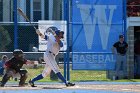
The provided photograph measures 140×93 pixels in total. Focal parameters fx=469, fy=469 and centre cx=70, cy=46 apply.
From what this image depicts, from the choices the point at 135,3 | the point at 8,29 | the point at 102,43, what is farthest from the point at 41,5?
the point at 102,43

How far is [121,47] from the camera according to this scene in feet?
63.4

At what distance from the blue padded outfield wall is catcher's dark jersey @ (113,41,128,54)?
0.98ft

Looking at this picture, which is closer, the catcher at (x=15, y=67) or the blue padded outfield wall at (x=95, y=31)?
the catcher at (x=15, y=67)

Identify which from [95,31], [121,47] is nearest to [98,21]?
[95,31]

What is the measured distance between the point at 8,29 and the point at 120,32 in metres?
5.22

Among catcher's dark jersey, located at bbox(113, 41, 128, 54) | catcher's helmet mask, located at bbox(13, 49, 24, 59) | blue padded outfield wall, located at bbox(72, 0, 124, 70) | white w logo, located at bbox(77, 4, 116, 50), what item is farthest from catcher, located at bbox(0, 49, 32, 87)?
catcher's dark jersey, located at bbox(113, 41, 128, 54)

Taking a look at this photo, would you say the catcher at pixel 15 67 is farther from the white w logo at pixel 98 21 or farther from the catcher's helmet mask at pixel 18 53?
the white w logo at pixel 98 21

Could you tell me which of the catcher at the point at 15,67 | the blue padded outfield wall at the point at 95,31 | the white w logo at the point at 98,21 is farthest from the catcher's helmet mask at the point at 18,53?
the white w logo at the point at 98,21

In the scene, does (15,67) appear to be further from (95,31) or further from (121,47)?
(121,47)

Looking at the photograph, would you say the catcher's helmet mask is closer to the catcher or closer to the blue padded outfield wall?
the catcher

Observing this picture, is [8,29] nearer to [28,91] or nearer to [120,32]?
[120,32]

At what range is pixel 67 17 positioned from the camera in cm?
1870

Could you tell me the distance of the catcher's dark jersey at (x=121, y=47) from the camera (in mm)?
19178

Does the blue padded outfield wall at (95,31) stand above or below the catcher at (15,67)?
above
